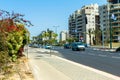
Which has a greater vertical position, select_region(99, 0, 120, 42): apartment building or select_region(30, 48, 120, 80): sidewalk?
select_region(99, 0, 120, 42): apartment building

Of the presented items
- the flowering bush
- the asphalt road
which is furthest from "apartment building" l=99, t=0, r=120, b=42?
the flowering bush

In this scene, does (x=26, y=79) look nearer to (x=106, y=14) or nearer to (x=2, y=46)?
(x=2, y=46)

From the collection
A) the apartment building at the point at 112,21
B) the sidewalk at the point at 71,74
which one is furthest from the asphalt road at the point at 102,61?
the apartment building at the point at 112,21

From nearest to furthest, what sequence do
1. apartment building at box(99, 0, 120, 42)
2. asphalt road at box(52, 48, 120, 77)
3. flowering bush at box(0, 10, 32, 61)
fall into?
flowering bush at box(0, 10, 32, 61)
asphalt road at box(52, 48, 120, 77)
apartment building at box(99, 0, 120, 42)

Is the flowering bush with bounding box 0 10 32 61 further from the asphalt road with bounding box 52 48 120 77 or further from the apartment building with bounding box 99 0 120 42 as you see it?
the apartment building with bounding box 99 0 120 42

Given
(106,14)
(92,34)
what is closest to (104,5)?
(106,14)

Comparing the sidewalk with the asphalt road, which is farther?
the asphalt road

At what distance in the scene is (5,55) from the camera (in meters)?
12.9

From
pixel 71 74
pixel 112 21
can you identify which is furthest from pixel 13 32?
pixel 112 21

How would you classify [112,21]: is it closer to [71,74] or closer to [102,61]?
[102,61]

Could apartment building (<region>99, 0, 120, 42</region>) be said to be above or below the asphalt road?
above

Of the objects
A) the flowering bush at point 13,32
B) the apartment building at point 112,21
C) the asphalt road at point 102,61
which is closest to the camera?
the flowering bush at point 13,32

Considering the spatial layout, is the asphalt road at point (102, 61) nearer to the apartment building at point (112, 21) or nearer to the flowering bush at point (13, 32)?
the flowering bush at point (13, 32)

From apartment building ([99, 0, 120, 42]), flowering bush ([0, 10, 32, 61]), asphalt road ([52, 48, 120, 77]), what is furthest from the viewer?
apartment building ([99, 0, 120, 42])
